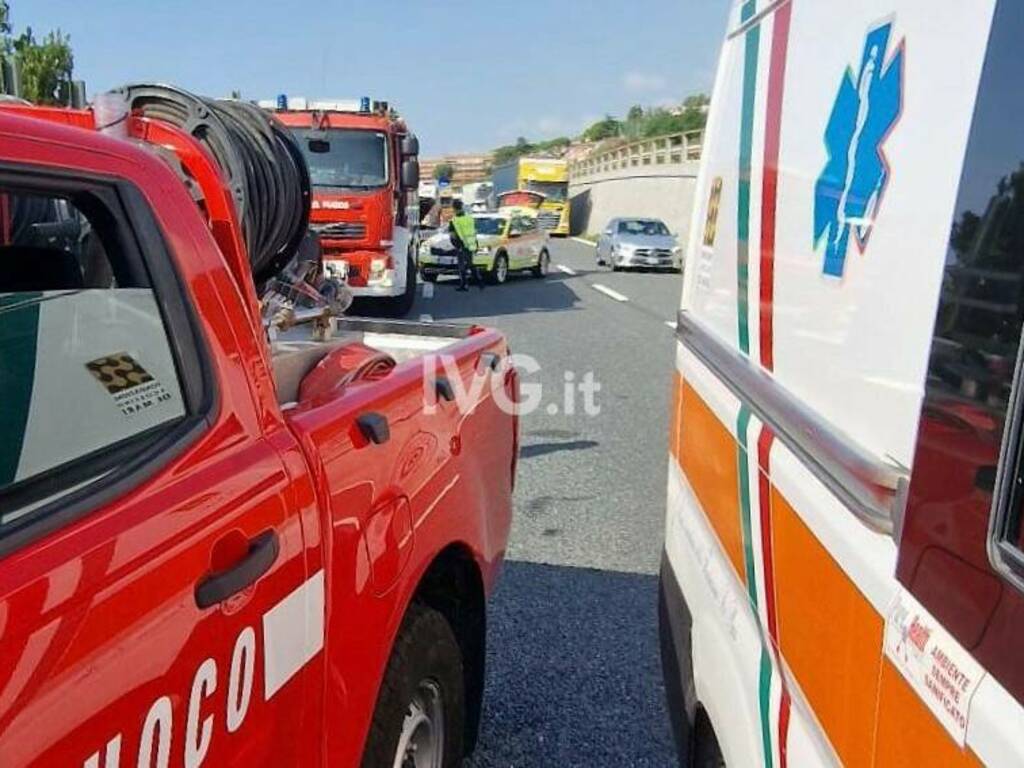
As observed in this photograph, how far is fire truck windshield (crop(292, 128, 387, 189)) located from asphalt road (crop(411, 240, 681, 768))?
16.2ft

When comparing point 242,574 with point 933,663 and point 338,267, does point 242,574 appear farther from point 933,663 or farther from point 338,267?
point 338,267

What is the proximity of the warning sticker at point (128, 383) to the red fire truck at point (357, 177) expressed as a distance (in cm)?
1241

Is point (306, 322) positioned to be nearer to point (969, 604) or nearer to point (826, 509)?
point (826, 509)

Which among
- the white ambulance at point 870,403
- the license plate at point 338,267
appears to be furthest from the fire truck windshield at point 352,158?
the white ambulance at point 870,403

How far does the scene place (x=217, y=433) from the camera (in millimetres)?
1730

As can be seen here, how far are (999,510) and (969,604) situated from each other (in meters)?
0.11

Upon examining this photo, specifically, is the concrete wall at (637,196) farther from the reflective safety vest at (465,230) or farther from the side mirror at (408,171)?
the side mirror at (408,171)

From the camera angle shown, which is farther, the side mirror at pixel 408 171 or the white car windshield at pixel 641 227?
the white car windshield at pixel 641 227

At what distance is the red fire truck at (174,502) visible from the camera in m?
1.31

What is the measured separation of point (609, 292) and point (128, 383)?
18.8 meters

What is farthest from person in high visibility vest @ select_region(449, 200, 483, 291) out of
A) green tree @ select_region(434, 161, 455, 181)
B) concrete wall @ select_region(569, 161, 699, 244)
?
green tree @ select_region(434, 161, 455, 181)

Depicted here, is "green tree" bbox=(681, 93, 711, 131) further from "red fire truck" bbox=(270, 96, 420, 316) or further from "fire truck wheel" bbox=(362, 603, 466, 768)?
"fire truck wheel" bbox=(362, 603, 466, 768)

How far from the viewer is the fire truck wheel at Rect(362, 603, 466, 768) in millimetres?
2250

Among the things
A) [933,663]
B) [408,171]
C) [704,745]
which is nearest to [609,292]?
[408,171]
